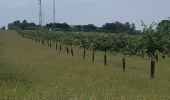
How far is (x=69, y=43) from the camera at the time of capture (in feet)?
281

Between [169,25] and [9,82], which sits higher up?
[169,25]

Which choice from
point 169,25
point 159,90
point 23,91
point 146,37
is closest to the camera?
point 23,91

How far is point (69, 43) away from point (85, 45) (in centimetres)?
1929

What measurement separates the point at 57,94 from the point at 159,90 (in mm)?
7821

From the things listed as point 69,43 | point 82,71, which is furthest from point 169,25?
point 69,43

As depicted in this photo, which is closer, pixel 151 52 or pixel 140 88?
pixel 140 88

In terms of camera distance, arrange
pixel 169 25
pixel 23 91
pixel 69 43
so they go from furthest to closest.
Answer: pixel 69 43 < pixel 169 25 < pixel 23 91

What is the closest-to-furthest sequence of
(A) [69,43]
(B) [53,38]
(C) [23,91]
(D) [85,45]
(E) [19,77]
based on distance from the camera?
Result: (C) [23,91] → (E) [19,77] → (D) [85,45] → (A) [69,43] → (B) [53,38]

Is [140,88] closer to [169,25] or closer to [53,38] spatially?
[169,25]

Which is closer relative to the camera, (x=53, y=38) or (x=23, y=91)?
(x=23, y=91)

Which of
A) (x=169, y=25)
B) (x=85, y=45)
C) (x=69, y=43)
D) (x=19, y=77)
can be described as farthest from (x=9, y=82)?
(x=69, y=43)

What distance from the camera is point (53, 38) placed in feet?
369

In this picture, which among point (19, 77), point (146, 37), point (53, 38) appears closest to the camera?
point (19, 77)

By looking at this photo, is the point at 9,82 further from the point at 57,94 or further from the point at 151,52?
the point at 151,52
